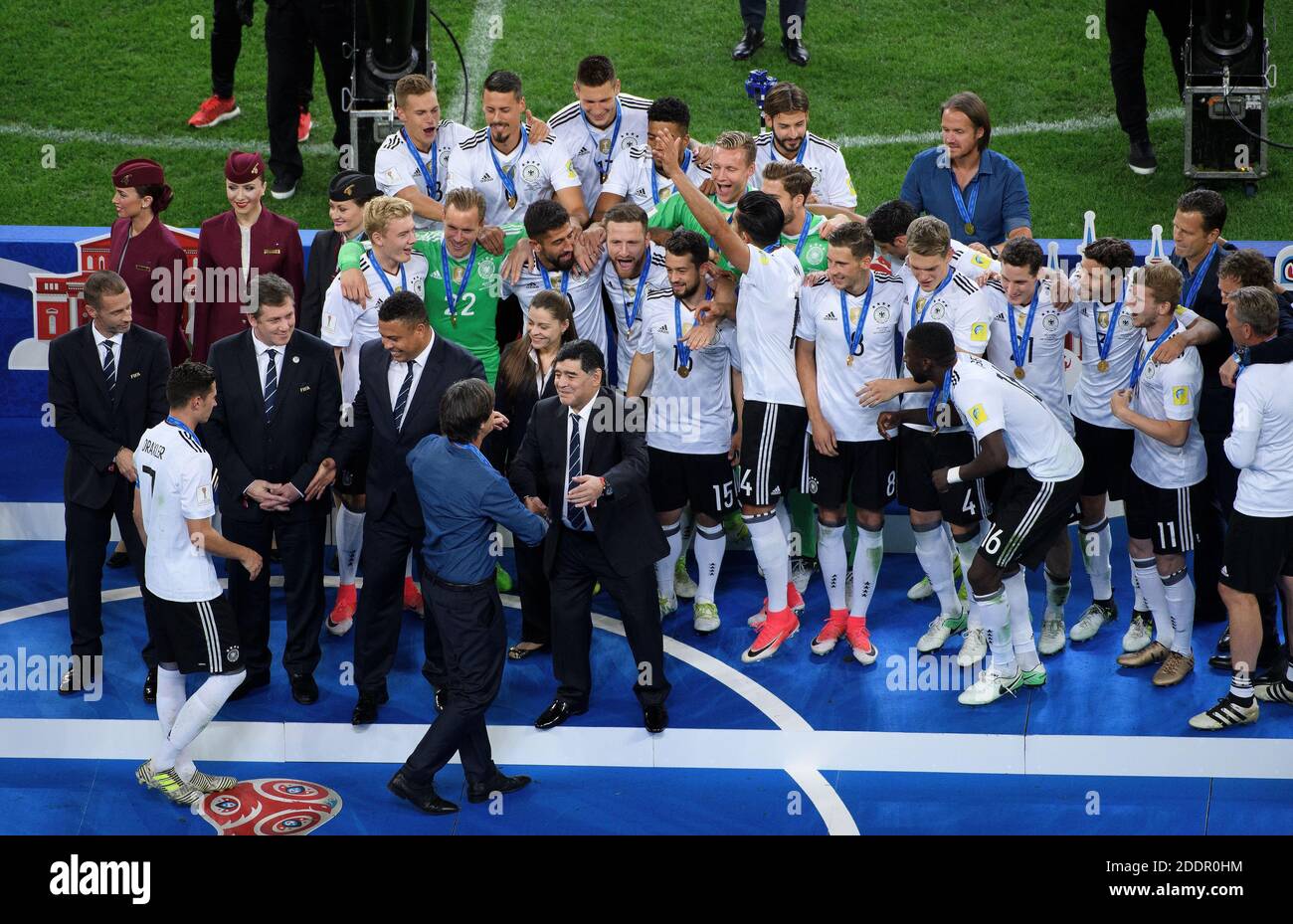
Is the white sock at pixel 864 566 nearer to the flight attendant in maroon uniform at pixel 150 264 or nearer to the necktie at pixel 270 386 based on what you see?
the necktie at pixel 270 386

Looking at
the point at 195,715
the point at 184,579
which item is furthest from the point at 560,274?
the point at 195,715

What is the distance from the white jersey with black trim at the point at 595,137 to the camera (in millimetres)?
9180

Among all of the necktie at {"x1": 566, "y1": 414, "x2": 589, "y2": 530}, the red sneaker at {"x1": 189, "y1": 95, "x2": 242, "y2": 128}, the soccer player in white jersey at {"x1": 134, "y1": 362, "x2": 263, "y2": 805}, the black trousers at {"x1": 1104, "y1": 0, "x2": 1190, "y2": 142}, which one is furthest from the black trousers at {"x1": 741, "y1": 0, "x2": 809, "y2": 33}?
the soccer player in white jersey at {"x1": 134, "y1": 362, "x2": 263, "y2": 805}

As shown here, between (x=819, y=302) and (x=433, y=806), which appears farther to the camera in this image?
(x=819, y=302)

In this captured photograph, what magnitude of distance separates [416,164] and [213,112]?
15.4 feet

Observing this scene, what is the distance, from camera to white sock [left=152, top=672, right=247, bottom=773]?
7.18m

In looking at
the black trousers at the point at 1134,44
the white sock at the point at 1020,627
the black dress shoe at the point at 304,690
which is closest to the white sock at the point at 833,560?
the white sock at the point at 1020,627

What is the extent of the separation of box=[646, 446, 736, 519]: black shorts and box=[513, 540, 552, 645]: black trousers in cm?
66

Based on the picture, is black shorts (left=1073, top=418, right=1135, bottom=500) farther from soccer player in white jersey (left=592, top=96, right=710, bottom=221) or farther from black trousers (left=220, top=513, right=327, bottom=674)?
black trousers (left=220, top=513, right=327, bottom=674)

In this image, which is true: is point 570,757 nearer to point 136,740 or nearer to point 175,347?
point 136,740

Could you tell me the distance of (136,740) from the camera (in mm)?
7793

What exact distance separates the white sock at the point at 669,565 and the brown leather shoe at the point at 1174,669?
243 centimetres
